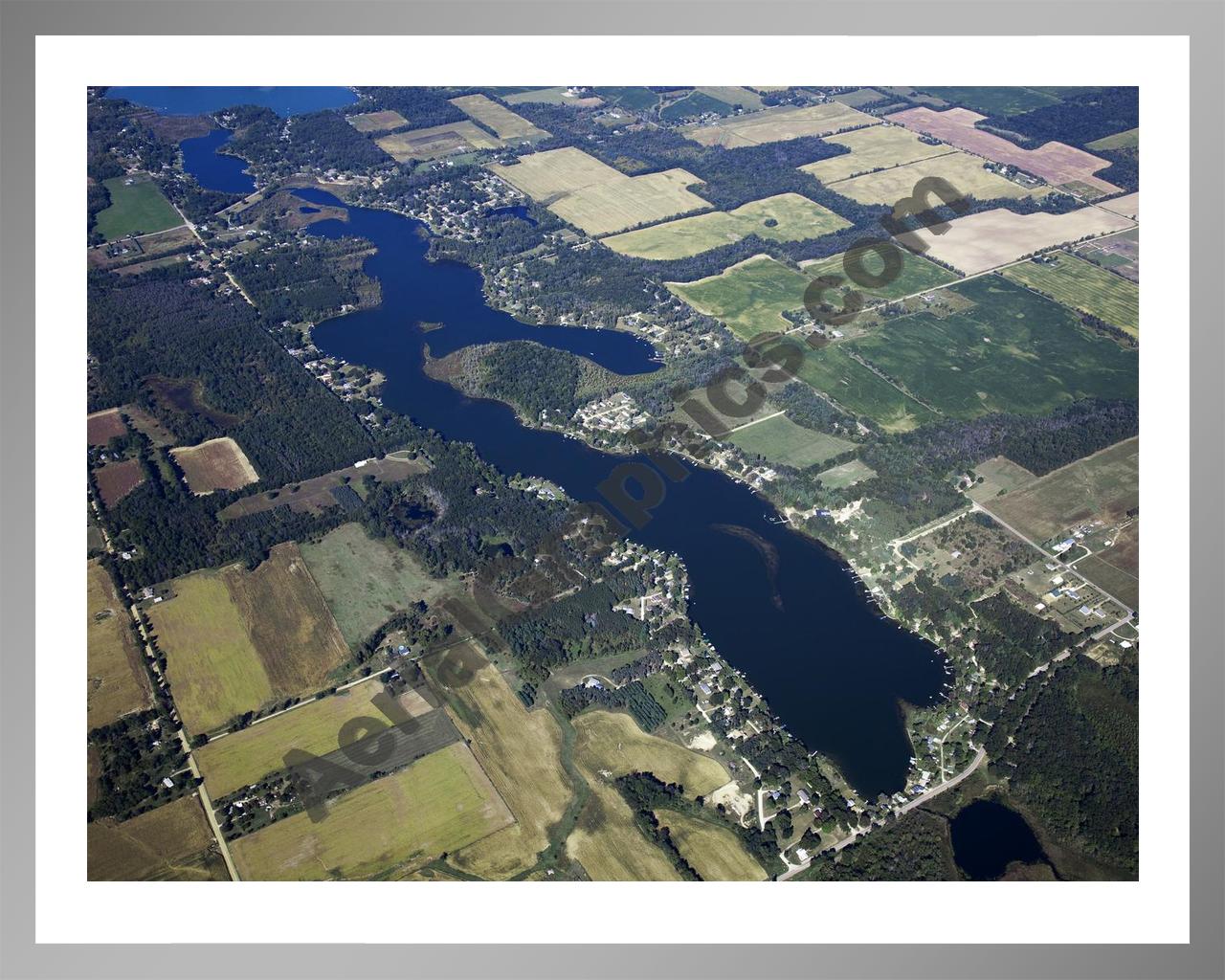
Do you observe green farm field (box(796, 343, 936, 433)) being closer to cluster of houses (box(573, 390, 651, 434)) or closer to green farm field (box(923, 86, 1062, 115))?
cluster of houses (box(573, 390, 651, 434))

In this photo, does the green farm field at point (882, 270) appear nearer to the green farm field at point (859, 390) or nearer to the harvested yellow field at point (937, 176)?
the green farm field at point (859, 390)

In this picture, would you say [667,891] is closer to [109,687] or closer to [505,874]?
[505,874]

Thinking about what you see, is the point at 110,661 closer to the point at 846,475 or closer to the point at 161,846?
the point at 161,846

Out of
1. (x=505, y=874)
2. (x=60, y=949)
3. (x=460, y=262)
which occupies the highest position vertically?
(x=460, y=262)

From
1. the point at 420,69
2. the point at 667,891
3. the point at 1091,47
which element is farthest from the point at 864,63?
the point at 667,891

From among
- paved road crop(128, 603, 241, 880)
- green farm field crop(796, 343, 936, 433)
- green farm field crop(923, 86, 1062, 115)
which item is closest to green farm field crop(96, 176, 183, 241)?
paved road crop(128, 603, 241, 880)
